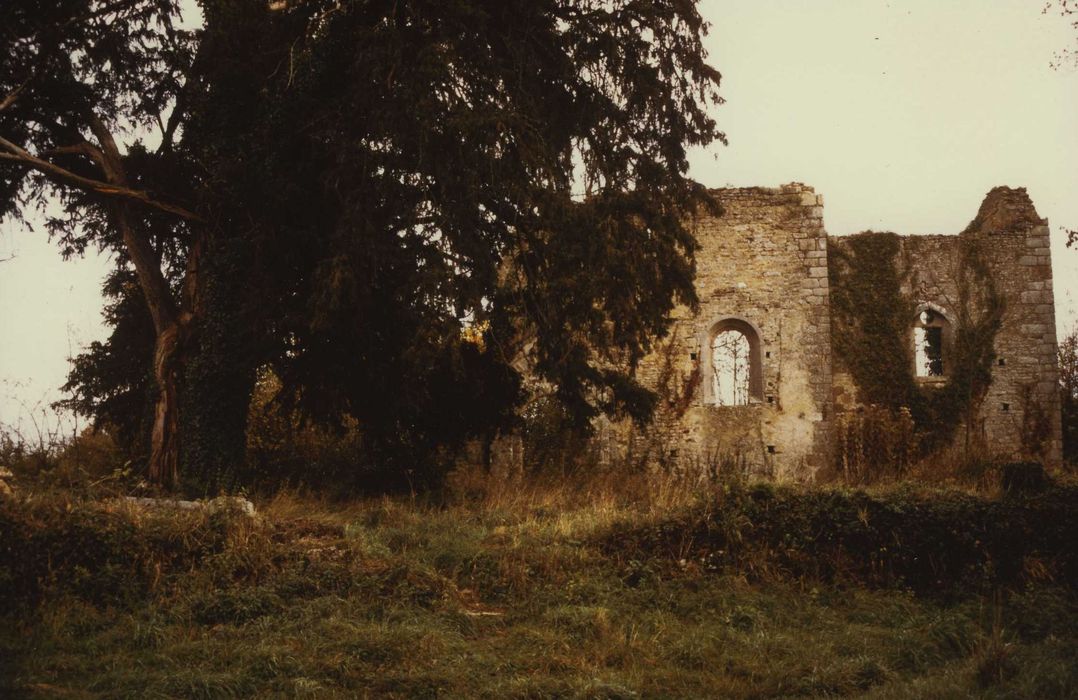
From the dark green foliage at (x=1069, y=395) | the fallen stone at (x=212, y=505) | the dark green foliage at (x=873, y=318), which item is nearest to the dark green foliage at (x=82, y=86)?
the fallen stone at (x=212, y=505)

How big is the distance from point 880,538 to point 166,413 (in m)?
9.49

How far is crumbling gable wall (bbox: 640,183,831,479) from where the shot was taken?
18797mm

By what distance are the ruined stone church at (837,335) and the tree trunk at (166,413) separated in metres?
9.17

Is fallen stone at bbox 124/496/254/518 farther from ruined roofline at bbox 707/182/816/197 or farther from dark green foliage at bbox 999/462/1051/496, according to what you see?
ruined roofline at bbox 707/182/816/197

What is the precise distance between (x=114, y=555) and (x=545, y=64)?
841 centimetres

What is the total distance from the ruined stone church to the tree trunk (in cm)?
917

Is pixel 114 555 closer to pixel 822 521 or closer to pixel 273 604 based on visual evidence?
pixel 273 604

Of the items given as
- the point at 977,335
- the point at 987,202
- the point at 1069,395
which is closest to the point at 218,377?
the point at 977,335

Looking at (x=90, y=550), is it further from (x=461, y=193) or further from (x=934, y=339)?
(x=934, y=339)

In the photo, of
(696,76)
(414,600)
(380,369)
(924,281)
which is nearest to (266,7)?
(380,369)

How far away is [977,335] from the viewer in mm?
19953

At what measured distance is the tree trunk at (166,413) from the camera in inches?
500

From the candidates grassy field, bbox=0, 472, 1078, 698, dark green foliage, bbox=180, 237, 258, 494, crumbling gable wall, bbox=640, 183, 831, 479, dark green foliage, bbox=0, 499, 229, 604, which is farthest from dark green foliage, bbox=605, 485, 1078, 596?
crumbling gable wall, bbox=640, 183, 831, 479

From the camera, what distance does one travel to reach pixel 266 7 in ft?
40.1
